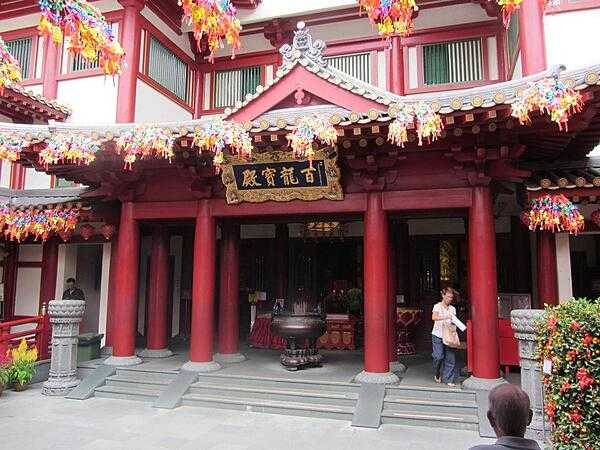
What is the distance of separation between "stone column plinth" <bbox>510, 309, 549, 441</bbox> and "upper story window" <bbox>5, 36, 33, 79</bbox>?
12061 millimetres

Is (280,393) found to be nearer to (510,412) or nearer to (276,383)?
(276,383)

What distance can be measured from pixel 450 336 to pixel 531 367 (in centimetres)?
149

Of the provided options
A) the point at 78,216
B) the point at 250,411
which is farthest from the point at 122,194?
the point at 250,411

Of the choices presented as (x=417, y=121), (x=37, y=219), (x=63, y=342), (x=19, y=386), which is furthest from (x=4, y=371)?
(x=417, y=121)

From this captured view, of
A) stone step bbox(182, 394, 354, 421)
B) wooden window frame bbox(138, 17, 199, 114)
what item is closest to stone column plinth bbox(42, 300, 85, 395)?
stone step bbox(182, 394, 354, 421)

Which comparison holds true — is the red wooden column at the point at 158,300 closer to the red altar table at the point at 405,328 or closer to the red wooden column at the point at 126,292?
the red wooden column at the point at 126,292

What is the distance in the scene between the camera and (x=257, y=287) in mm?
12656

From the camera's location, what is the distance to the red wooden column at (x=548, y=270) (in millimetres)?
7723

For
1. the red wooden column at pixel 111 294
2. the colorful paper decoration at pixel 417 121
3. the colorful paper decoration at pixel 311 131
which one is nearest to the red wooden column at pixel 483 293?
the colorful paper decoration at pixel 417 121

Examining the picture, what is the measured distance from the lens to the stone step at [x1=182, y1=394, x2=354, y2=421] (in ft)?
23.0

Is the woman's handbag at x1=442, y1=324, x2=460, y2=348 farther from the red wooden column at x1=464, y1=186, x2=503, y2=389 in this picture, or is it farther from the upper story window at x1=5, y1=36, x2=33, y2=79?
the upper story window at x1=5, y1=36, x2=33, y2=79

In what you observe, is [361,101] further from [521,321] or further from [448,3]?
[448,3]

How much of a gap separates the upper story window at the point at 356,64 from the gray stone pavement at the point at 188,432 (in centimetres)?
756

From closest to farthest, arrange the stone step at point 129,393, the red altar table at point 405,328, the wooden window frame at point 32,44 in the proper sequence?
the stone step at point 129,393 → the red altar table at point 405,328 → the wooden window frame at point 32,44
